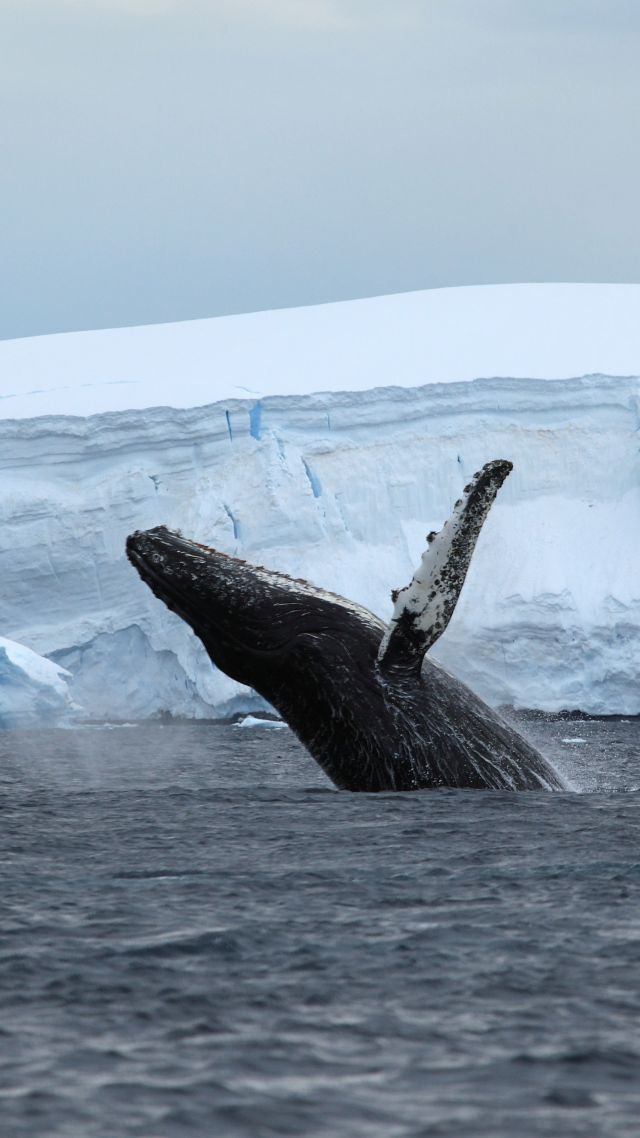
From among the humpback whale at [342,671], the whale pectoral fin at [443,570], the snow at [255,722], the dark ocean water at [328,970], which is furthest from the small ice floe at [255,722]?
the whale pectoral fin at [443,570]

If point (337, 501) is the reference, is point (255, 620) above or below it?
below

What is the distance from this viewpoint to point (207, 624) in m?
7.48

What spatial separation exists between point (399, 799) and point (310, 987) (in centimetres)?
Result: 314

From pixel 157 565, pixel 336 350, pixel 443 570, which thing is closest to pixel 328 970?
pixel 443 570

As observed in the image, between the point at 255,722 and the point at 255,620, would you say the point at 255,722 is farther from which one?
the point at 255,620

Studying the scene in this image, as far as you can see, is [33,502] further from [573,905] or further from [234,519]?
[573,905]

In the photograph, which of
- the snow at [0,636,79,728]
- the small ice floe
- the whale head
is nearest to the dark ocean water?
the whale head

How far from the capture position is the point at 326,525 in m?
28.9

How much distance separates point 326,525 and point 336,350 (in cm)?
640

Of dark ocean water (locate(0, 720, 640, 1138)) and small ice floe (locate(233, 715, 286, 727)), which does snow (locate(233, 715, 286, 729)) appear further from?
dark ocean water (locate(0, 720, 640, 1138))

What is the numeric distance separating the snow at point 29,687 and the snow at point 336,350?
620 cm

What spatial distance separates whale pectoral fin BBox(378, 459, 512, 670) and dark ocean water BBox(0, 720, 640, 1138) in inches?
35.5

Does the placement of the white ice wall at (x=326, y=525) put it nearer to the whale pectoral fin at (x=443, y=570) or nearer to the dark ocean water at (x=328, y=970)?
the dark ocean water at (x=328, y=970)

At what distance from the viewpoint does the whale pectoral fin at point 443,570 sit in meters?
6.91
